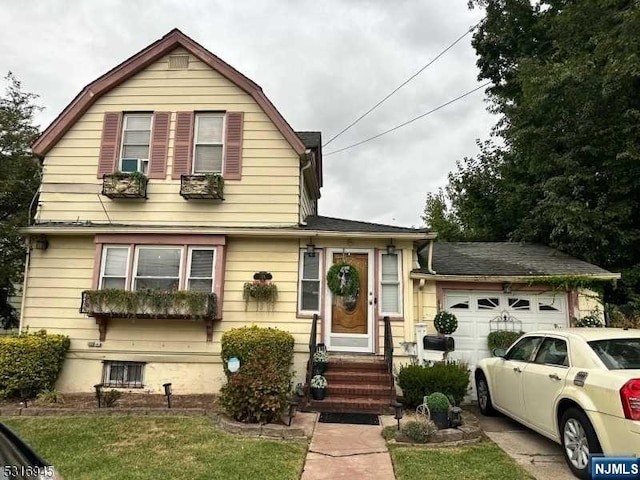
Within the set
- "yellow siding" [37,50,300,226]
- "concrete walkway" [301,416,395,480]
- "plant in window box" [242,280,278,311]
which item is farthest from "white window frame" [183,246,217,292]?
"concrete walkway" [301,416,395,480]

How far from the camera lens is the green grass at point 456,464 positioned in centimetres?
444

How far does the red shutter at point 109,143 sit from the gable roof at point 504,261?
7.38m

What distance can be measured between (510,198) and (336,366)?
9479mm

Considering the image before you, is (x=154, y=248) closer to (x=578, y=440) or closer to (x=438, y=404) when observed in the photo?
(x=438, y=404)

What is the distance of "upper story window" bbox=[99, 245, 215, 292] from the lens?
355 inches

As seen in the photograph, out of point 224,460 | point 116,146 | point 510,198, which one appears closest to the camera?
point 224,460

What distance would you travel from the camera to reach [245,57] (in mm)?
14859

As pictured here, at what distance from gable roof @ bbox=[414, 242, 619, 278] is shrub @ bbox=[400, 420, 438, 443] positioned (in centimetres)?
377

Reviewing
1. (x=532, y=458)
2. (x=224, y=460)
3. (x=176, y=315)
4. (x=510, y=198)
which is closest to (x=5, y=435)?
(x=224, y=460)

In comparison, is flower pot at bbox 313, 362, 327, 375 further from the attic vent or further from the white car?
the attic vent

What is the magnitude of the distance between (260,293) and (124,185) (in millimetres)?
3854

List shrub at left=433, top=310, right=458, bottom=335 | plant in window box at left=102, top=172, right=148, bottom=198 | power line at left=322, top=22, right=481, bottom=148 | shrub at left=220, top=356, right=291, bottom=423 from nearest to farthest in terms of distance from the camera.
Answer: shrub at left=220, top=356, right=291, bottom=423
shrub at left=433, top=310, right=458, bottom=335
plant in window box at left=102, top=172, right=148, bottom=198
power line at left=322, top=22, right=481, bottom=148

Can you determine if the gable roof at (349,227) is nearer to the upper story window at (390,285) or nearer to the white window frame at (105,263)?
the upper story window at (390,285)

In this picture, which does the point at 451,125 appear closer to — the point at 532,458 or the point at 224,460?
the point at 532,458
